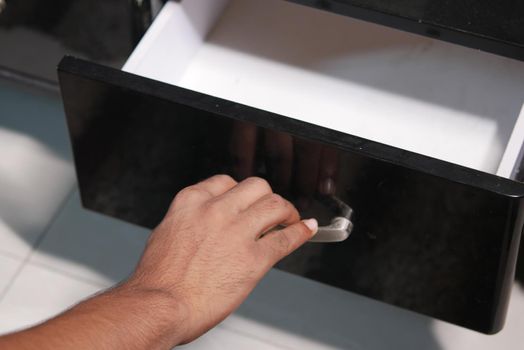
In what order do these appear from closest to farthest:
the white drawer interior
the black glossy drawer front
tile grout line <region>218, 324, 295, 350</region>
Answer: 1. the black glossy drawer front
2. the white drawer interior
3. tile grout line <region>218, 324, 295, 350</region>

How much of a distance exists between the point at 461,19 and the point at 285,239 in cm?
27

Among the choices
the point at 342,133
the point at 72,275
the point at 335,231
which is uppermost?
the point at 342,133

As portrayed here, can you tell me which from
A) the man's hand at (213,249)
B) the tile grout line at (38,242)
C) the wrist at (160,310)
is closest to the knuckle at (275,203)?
the man's hand at (213,249)

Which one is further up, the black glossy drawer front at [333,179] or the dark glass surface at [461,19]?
the dark glass surface at [461,19]

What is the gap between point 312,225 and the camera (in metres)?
0.81

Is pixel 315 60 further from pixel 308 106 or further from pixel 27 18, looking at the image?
pixel 27 18

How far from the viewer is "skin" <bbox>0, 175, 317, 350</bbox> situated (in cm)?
67

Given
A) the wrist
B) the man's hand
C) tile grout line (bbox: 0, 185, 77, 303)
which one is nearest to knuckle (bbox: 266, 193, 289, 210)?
the man's hand

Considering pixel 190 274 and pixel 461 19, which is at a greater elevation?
pixel 461 19

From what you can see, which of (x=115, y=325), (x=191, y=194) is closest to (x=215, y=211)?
(x=191, y=194)

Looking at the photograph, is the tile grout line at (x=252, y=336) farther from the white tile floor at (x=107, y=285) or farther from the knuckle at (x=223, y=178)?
the knuckle at (x=223, y=178)

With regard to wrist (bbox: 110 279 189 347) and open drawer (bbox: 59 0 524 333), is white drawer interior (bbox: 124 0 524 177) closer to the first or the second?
open drawer (bbox: 59 0 524 333)

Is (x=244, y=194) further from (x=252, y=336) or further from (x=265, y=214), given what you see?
(x=252, y=336)

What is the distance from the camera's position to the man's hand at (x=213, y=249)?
73cm
